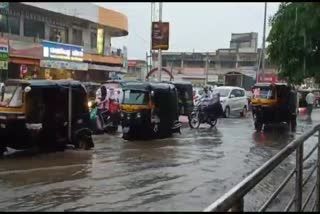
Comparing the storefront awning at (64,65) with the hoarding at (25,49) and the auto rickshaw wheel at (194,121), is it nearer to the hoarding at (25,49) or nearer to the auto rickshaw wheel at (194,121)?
the hoarding at (25,49)

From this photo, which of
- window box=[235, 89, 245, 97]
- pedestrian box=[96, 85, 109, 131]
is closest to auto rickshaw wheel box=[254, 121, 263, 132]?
pedestrian box=[96, 85, 109, 131]

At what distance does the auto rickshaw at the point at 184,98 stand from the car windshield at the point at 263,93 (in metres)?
3.44

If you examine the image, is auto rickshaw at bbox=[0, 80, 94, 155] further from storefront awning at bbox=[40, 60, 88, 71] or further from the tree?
storefront awning at bbox=[40, 60, 88, 71]

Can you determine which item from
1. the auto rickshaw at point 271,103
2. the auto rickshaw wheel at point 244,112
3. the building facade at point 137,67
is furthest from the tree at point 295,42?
the building facade at point 137,67

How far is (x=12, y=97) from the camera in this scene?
13.4 metres

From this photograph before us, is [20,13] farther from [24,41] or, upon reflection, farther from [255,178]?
[255,178]

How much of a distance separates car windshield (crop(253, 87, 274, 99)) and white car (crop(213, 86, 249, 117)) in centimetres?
797

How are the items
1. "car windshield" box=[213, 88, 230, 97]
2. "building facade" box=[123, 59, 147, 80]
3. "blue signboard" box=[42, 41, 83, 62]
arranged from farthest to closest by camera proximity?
"building facade" box=[123, 59, 147, 80], "blue signboard" box=[42, 41, 83, 62], "car windshield" box=[213, 88, 230, 97]

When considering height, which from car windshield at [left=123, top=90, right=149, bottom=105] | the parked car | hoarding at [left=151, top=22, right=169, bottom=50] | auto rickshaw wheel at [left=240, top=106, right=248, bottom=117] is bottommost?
auto rickshaw wheel at [left=240, top=106, right=248, bottom=117]

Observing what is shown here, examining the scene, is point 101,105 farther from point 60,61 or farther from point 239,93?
point 60,61

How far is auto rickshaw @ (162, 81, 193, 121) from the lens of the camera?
25922 millimetres

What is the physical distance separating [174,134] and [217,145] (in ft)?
10.6

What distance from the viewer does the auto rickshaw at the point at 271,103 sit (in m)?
22.4

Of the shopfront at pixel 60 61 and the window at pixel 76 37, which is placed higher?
the window at pixel 76 37
